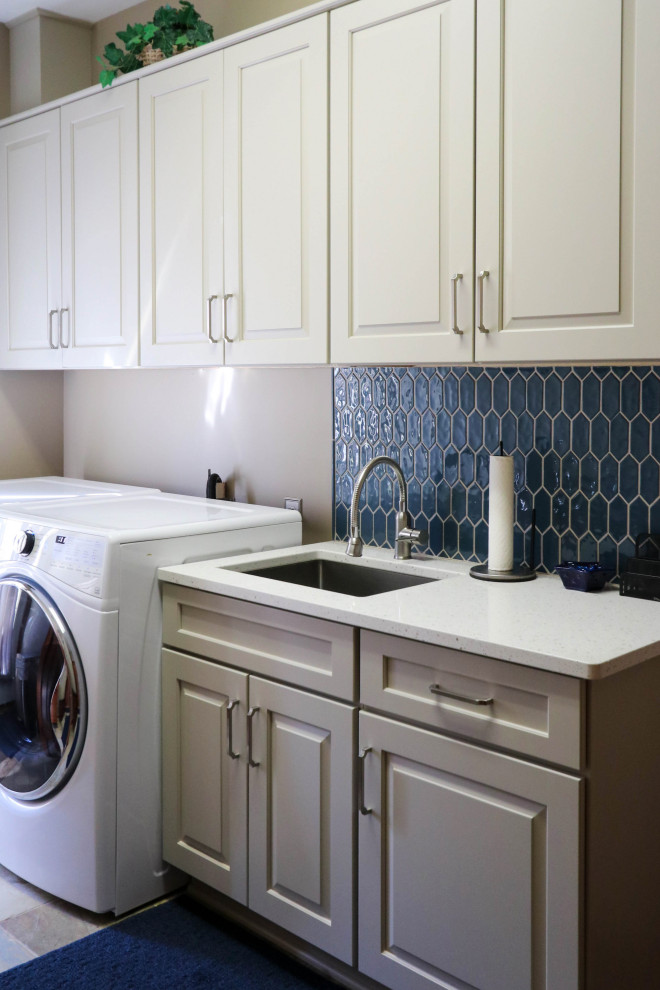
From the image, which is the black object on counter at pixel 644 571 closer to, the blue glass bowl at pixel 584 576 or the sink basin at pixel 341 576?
the blue glass bowl at pixel 584 576

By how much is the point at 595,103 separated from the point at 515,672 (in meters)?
1.08

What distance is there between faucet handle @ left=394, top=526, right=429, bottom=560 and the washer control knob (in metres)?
0.97

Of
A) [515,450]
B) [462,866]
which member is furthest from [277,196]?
[462,866]

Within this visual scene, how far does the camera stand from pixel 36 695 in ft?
8.16

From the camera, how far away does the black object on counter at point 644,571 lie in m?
1.94

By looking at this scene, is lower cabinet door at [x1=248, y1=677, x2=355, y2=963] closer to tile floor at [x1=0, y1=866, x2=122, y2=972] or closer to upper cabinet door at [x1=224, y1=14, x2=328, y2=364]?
tile floor at [x1=0, y1=866, x2=122, y2=972]

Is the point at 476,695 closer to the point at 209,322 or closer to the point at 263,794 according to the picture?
the point at 263,794

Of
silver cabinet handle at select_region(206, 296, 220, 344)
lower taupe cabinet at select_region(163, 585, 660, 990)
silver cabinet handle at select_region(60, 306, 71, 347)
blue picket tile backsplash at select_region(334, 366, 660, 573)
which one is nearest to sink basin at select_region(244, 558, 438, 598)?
blue picket tile backsplash at select_region(334, 366, 660, 573)

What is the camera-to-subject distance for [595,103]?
5.81 feet

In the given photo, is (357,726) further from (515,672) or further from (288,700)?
(515,672)

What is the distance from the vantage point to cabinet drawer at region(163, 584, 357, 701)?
76.7 inches

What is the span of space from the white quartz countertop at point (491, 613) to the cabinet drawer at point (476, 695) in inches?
1.4

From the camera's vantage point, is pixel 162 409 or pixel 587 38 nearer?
pixel 587 38

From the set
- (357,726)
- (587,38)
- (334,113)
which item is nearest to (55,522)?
(357,726)
